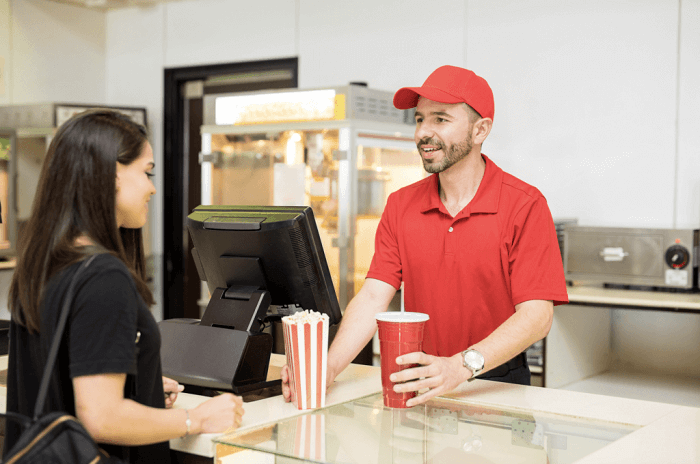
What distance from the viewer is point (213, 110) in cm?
439

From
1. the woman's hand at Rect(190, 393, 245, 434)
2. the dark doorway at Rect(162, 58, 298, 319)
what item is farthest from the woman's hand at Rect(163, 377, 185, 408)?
the dark doorway at Rect(162, 58, 298, 319)

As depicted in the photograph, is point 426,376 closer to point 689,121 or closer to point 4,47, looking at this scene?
point 689,121

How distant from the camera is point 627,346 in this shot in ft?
13.1

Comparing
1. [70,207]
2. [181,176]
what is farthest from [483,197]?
[181,176]

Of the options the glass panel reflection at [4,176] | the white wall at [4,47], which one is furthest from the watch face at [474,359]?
the white wall at [4,47]

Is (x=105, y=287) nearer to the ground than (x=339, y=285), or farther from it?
farther from it

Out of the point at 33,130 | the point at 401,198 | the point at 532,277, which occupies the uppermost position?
the point at 33,130

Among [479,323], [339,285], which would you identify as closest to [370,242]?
[339,285]

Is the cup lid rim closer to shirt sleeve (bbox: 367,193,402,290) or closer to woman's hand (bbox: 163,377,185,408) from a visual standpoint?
woman's hand (bbox: 163,377,185,408)

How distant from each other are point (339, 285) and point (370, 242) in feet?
1.00

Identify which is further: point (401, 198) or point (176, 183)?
point (176, 183)

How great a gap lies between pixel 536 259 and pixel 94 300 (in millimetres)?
1166

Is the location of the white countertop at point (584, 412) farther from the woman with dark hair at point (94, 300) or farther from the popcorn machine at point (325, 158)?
the popcorn machine at point (325, 158)

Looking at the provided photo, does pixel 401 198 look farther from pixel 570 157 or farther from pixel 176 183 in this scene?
pixel 176 183
